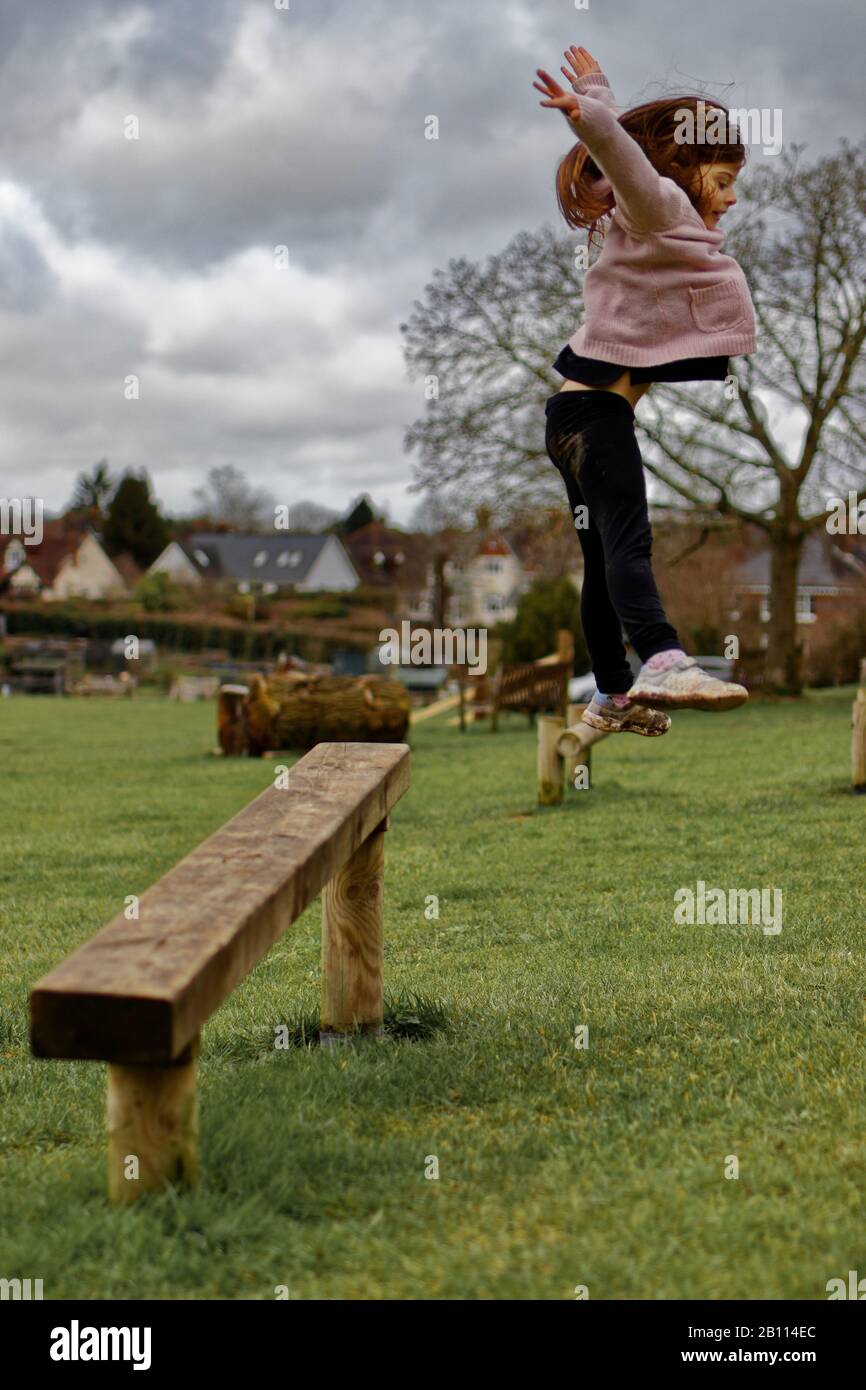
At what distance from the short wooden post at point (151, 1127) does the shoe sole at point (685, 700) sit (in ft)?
4.54

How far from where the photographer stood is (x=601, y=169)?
3049 millimetres

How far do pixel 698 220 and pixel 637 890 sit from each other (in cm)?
497

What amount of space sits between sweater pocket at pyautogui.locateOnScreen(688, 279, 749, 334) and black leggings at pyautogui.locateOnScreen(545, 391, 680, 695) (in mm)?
288

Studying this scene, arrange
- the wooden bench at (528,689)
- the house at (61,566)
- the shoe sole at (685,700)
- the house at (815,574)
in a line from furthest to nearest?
the house at (61,566)
the house at (815,574)
the wooden bench at (528,689)
the shoe sole at (685,700)

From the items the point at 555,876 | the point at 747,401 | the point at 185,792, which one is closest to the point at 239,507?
the point at 747,401

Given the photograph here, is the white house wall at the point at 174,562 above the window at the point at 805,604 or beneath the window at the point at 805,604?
above

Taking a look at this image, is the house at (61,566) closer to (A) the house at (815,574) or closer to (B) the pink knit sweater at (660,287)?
(A) the house at (815,574)

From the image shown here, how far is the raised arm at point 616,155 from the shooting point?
2938 millimetres

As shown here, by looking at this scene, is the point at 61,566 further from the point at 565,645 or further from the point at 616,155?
the point at 616,155

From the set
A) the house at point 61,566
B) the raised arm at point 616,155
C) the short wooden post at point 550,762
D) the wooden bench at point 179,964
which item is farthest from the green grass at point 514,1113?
the house at point 61,566

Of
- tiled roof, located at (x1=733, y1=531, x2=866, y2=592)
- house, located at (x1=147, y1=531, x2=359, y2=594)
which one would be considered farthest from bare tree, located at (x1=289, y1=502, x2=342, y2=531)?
tiled roof, located at (x1=733, y1=531, x2=866, y2=592)

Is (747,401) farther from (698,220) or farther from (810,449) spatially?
(698,220)

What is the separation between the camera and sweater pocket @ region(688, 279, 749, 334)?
3.23 meters

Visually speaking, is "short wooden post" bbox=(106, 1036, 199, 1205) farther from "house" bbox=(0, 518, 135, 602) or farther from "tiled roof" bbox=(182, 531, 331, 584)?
"house" bbox=(0, 518, 135, 602)
